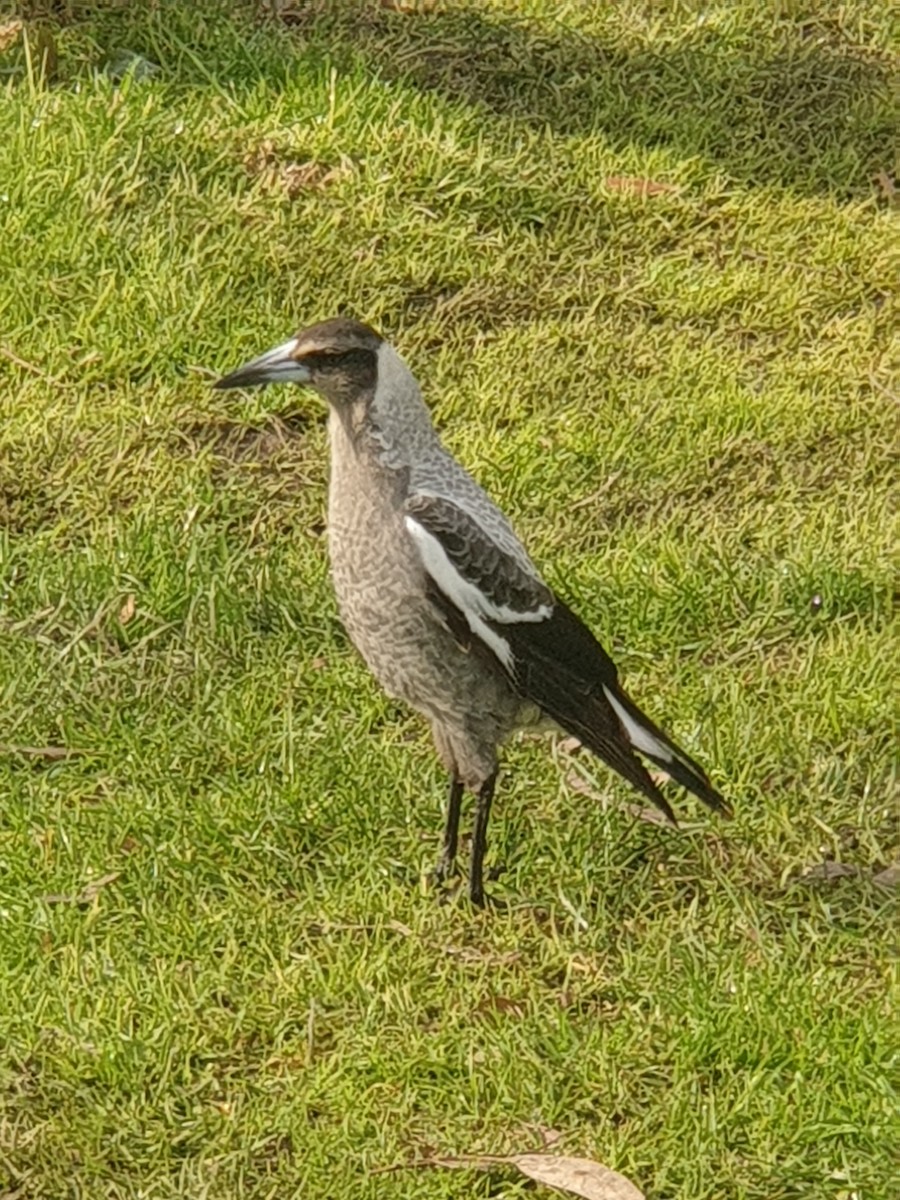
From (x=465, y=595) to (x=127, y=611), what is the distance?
3.73ft

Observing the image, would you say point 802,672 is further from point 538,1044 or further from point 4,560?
point 4,560

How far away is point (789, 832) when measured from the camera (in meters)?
3.97

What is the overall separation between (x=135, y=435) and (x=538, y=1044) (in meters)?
2.00

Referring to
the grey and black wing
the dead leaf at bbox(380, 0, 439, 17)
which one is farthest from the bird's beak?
the dead leaf at bbox(380, 0, 439, 17)

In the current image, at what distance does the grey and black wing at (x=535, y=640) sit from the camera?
3.52 meters

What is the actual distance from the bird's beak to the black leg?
748mm

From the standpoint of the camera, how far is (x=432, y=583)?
352cm

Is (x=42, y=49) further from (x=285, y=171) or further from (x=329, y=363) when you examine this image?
(x=329, y=363)

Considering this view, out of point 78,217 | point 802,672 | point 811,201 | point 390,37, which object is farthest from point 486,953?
point 390,37

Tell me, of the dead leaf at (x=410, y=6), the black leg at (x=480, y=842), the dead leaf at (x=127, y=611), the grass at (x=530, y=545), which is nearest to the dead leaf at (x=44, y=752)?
the grass at (x=530, y=545)

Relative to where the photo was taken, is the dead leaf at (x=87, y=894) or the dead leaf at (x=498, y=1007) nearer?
the dead leaf at (x=498, y=1007)

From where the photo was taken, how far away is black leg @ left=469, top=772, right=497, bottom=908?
371 cm

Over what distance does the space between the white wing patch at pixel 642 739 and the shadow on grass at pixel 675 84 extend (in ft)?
8.70

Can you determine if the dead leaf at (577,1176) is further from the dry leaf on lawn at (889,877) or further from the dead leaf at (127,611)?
→ the dead leaf at (127,611)
